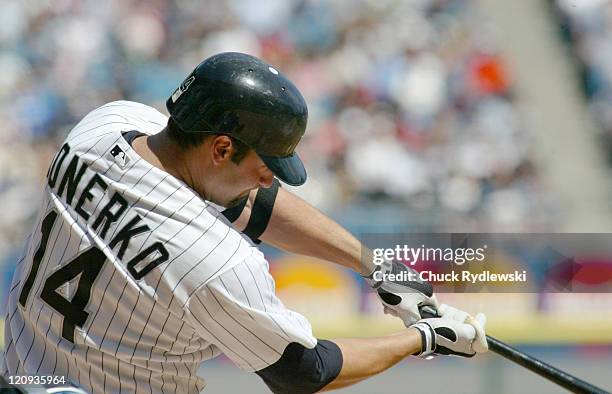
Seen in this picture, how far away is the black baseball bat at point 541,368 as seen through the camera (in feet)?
8.44

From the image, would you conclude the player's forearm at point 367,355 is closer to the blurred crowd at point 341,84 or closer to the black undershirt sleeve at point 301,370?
the black undershirt sleeve at point 301,370

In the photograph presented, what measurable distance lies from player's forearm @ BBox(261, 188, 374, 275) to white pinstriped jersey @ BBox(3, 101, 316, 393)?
0.58 metres

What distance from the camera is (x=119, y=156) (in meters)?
1.94

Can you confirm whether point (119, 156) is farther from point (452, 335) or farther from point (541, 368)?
point (541, 368)

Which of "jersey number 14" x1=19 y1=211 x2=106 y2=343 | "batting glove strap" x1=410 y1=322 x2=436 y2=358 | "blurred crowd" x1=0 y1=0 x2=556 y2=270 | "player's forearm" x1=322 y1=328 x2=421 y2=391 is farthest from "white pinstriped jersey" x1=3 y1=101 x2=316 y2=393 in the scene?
"blurred crowd" x1=0 y1=0 x2=556 y2=270

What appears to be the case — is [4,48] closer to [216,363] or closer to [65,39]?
[65,39]

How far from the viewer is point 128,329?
75.4 inches

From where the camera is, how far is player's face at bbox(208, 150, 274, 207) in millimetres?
1942

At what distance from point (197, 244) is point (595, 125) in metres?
4.46

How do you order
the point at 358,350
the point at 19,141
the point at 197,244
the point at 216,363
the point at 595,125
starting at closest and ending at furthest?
the point at 197,244
the point at 358,350
the point at 216,363
the point at 19,141
the point at 595,125

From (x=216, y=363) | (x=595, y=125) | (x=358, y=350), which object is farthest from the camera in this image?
(x=595, y=125)

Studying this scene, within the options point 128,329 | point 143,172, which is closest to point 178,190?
point 143,172

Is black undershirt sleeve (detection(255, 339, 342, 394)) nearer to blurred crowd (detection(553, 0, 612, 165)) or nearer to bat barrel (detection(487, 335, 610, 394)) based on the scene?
bat barrel (detection(487, 335, 610, 394))

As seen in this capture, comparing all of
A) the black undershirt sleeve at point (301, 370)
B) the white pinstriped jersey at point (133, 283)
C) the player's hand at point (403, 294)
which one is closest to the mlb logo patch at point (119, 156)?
the white pinstriped jersey at point (133, 283)
